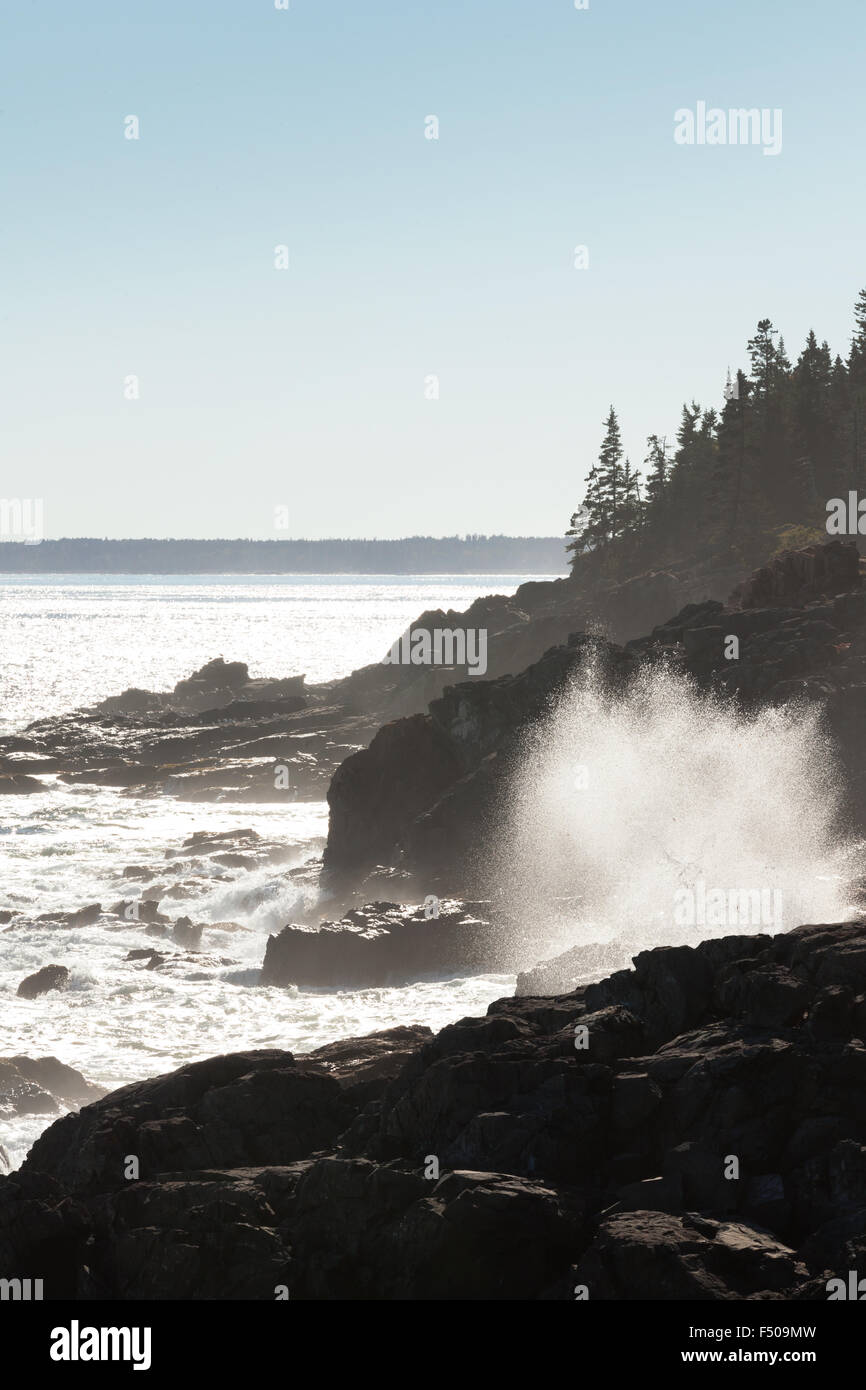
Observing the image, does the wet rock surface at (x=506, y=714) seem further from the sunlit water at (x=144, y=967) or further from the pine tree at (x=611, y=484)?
the pine tree at (x=611, y=484)

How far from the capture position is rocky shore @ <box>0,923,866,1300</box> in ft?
46.3

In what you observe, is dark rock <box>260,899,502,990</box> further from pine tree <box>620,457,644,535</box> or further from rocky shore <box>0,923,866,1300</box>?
pine tree <box>620,457,644,535</box>

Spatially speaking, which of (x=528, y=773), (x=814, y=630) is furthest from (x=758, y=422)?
(x=528, y=773)

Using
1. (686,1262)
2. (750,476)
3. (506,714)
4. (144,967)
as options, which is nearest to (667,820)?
(506,714)

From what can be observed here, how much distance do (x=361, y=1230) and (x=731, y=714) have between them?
29.3 metres

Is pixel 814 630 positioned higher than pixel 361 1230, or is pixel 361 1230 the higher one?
pixel 814 630

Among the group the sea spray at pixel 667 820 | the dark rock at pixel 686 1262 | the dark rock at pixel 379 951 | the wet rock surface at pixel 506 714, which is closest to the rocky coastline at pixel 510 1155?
the dark rock at pixel 686 1262

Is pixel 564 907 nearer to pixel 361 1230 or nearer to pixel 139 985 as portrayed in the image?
pixel 139 985

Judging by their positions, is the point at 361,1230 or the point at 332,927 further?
the point at 332,927

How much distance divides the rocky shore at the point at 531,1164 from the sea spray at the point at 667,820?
574 inches

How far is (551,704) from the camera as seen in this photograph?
4444 cm

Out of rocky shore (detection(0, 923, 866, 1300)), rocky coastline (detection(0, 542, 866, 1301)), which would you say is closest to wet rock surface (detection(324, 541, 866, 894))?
rocky coastline (detection(0, 542, 866, 1301))

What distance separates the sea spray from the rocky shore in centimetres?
1459
